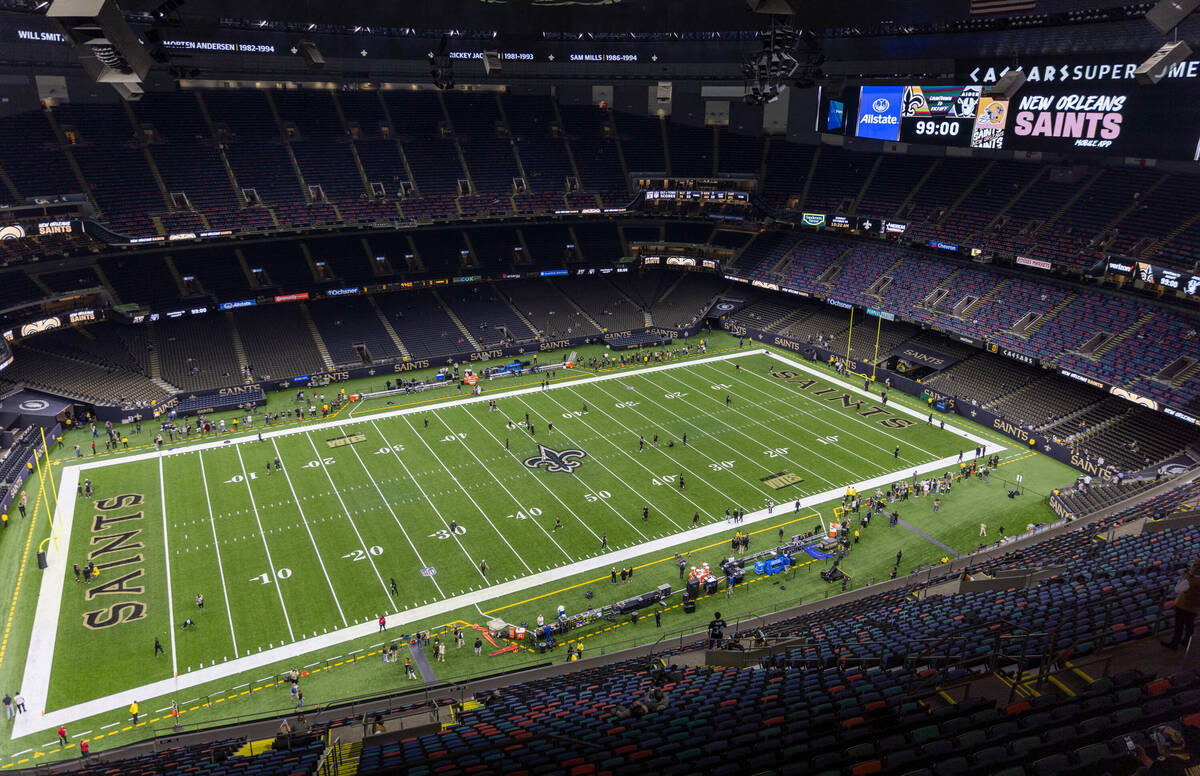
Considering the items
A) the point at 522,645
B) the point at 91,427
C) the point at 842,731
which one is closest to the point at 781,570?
the point at 522,645

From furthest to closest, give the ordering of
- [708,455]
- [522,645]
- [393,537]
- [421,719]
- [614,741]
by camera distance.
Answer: [708,455]
[393,537]
[522,645]
[421,719]
[614,741]

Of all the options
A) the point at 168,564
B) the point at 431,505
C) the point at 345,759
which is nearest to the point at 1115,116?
the point at 431,505

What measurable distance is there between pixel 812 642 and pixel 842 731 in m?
9.76

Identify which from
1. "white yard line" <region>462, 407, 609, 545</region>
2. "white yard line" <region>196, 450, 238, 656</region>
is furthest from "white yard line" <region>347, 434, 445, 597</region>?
"white yard line" <region>196, 450, 238, 656</region>

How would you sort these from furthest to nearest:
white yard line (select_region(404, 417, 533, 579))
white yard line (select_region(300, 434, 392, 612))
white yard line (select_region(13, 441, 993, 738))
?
white yard line (select_region(404, 417, 533, 579)) < white yard line (select_region(300, 434, 392, 612)) < white yard line (select_region(13, 441, 993, 738))

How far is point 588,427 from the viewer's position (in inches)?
1908

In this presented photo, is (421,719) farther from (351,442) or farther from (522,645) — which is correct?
(351,442)

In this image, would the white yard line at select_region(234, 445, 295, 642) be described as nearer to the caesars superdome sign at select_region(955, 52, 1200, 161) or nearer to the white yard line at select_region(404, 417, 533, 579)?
the white yard line at select_region(404, 417, 533, 579)

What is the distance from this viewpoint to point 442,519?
37312 millimetres

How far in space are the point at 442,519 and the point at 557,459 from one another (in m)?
8.64

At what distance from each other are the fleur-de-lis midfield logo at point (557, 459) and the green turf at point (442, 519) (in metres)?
0.65

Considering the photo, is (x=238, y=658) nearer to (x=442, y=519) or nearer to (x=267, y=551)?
(x=267, y=551)

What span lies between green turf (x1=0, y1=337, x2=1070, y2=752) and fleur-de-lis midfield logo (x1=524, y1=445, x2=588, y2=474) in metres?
0.65

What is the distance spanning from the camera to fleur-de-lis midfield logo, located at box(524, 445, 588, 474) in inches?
1683
